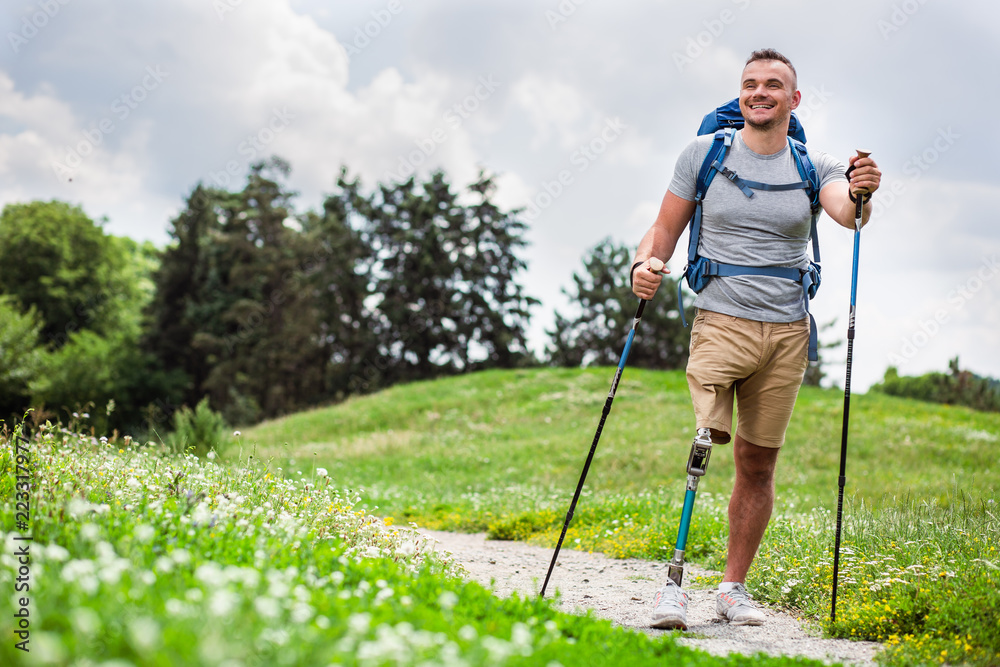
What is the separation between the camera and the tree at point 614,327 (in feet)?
132

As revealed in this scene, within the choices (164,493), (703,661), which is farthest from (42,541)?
(703,661)

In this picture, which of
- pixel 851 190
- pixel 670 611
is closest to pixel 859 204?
pixel 851 190

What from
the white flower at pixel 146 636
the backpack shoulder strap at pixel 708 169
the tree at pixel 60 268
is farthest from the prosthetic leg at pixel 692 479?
the tree at pixel 60 268

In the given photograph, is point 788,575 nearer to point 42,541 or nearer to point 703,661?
point 703,661

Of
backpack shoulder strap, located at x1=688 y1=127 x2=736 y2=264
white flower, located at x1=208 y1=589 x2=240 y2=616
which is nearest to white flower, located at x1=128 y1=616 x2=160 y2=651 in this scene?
white flower, located at x1=208 y1=589 x2=240 y2=616

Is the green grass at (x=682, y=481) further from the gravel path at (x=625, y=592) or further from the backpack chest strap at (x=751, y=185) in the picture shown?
the backpack chest strap at (x=751, y=185)

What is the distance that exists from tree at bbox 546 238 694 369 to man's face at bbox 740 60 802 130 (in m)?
35.1

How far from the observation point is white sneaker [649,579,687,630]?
3988 mm

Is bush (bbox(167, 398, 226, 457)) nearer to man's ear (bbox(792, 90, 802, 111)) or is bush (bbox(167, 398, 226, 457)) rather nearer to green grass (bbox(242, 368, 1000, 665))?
green grass (bbox(242, 368, 1000, 665))

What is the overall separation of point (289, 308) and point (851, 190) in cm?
4092

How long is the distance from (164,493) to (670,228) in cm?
354

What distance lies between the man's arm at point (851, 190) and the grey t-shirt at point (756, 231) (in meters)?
0.09

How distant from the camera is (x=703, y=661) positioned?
316 centimetres

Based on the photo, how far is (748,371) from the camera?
4297 mm
